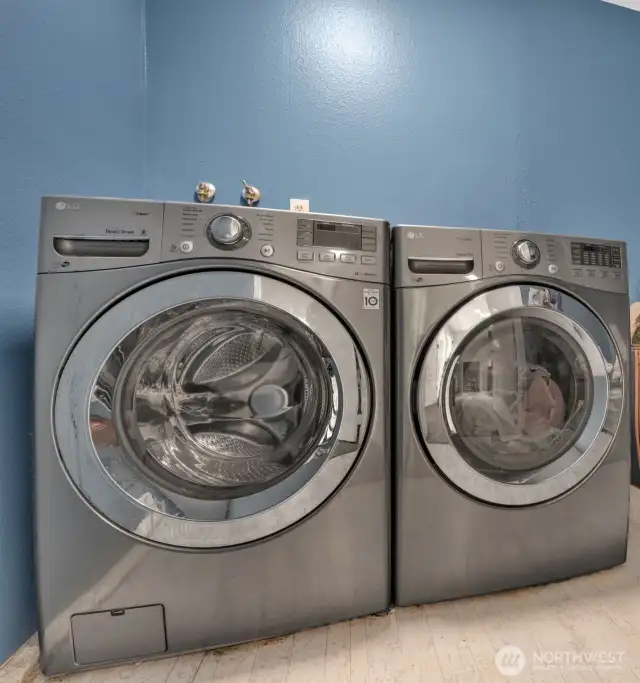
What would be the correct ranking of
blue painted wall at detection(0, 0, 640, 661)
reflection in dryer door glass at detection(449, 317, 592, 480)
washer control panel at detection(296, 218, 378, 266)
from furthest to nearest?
blue painted wall at detection(0, 0, 640, 661) < reflection in dryer door glass at detection(449, 317, 592, 480) < washer control panel at detection(296, 218, 378, 266)

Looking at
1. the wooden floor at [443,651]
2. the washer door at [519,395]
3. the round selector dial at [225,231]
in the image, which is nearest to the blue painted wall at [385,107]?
the round selector dial at [225,231]

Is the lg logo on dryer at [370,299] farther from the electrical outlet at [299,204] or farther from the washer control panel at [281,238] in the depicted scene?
the electrical outlet at [299,204]

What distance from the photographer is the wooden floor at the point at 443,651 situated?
30.5 inches

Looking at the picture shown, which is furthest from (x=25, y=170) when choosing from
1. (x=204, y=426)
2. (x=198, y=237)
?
(x=204, y=426)

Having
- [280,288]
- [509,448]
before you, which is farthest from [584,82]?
[280,288]

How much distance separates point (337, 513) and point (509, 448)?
0.48 m

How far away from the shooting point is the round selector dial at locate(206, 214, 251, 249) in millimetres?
813

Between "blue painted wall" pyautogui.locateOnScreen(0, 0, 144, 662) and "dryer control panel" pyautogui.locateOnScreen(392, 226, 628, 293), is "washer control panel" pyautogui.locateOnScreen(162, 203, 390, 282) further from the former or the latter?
"blue painted wall" pyautogui.locateOnScreen(0, 0, 144, 662)

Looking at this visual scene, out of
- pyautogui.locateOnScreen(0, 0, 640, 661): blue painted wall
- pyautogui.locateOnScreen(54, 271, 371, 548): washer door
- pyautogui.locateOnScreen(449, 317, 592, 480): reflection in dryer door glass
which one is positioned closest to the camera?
pyautogui.locateOnScreen(54, 271, 371, 548): washer door

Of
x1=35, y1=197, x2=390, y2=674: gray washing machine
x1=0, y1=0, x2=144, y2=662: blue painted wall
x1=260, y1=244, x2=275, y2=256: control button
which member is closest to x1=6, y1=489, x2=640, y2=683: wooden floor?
x1=35, y1=197, x2=390, y2=674: gray washing machine

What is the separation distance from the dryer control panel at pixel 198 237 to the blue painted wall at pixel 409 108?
0.68m

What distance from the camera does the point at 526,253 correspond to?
996 mm

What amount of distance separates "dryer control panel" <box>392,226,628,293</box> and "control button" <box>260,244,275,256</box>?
0.30 meters

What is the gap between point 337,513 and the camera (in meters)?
0.87
